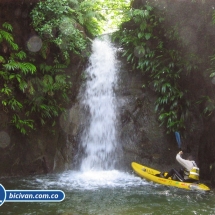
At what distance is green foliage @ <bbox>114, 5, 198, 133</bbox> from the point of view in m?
9.88

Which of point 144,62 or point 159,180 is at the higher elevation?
point 144,62

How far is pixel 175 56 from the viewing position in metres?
10.3

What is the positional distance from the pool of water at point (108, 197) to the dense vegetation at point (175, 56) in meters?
2.86

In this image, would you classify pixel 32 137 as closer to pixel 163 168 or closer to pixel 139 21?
pixel 163 168

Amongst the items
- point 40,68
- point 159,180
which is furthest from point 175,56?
point 40,68

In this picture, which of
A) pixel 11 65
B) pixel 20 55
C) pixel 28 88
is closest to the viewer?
pixel 11 65

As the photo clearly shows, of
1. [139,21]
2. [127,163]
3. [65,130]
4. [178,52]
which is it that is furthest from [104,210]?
[139,21]

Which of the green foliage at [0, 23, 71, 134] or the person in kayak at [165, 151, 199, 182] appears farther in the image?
the green foliage at [0, 23, 71, 134]

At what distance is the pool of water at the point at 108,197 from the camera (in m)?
5.60

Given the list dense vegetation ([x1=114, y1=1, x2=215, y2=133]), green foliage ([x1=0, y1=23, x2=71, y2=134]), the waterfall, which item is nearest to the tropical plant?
green foliage ([x1=0, y1=23, x2=71, y2=134])

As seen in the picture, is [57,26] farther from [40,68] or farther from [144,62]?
[144,62]

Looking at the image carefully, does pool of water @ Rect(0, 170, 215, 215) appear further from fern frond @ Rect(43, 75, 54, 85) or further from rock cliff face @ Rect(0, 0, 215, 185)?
fern frond @ Rect(43, 75, 54, 85)

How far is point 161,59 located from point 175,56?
1.72ft

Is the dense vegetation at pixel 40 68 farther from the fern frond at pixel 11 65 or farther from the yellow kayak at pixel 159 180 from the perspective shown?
the yellow kayak at pixel 159 180
